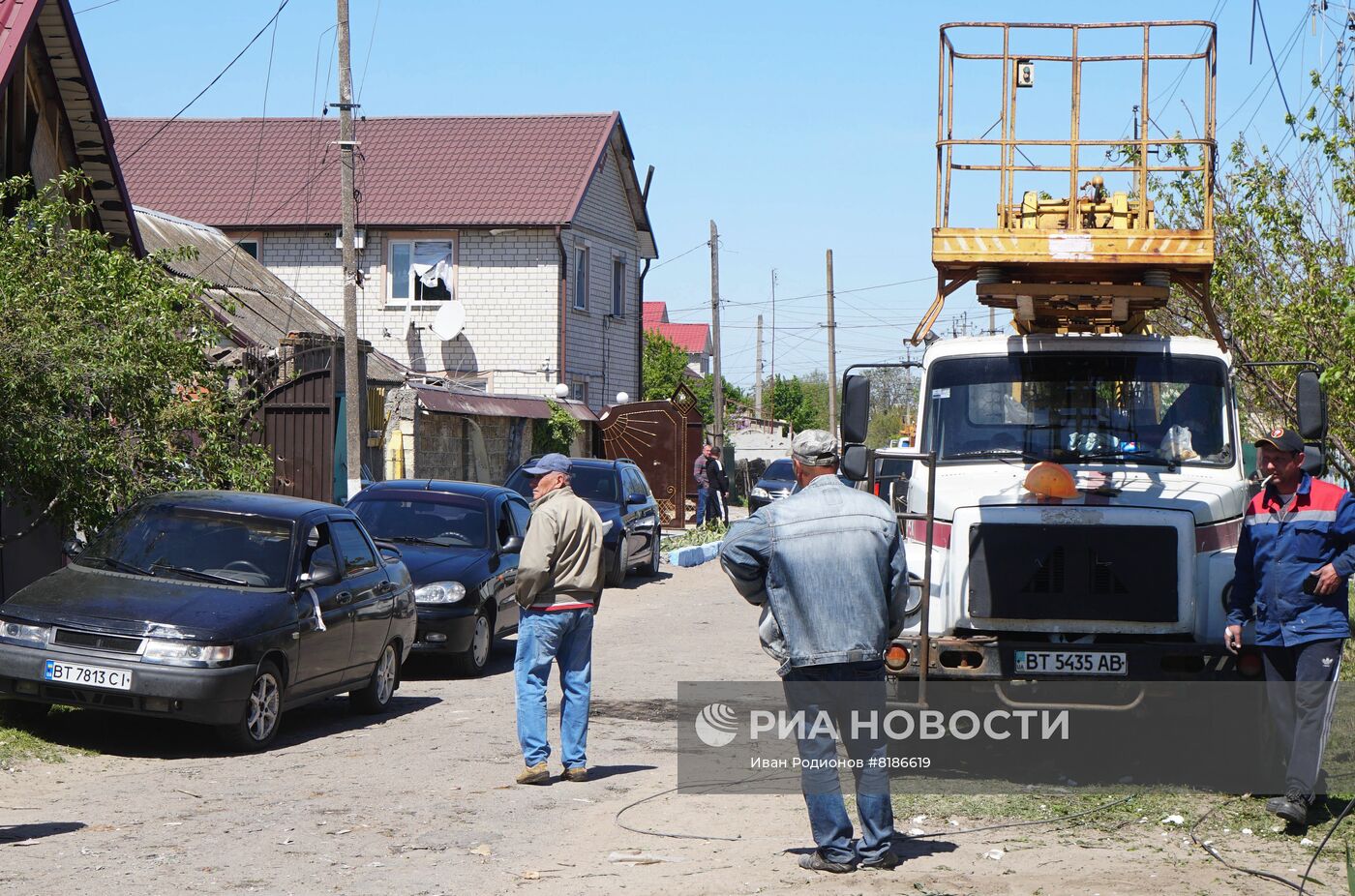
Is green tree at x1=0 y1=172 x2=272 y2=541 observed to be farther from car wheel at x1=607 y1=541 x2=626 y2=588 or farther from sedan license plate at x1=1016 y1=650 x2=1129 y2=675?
car wheel at x1=607 y1=541 x2=626 y2=588

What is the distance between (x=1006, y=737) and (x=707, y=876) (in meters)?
3.32

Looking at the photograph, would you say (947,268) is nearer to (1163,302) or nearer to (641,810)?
(1163,302)

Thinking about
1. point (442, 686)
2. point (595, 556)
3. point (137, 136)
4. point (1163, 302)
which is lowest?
point (442, 686)

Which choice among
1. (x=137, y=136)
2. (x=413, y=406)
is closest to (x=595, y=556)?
(x=413, y=406)

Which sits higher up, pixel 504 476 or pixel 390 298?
pixel 390 298

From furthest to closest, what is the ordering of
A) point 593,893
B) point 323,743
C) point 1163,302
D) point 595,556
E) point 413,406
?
point 413,406 < point 323,743 < point 1163,302 < point 595,556 < point 593,893

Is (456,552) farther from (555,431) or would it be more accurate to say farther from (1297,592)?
(555,431)

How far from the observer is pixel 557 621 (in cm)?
888

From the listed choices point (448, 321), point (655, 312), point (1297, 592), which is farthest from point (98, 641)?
point (655, 312)

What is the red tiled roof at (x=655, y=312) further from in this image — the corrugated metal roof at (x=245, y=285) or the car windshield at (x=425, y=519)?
the car windshield at (x=425, y=519)

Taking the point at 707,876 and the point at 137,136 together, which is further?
the point at 137,136

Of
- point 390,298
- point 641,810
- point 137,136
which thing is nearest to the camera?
point 641,810

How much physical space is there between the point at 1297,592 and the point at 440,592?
7777 mm

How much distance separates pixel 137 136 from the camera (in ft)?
128
